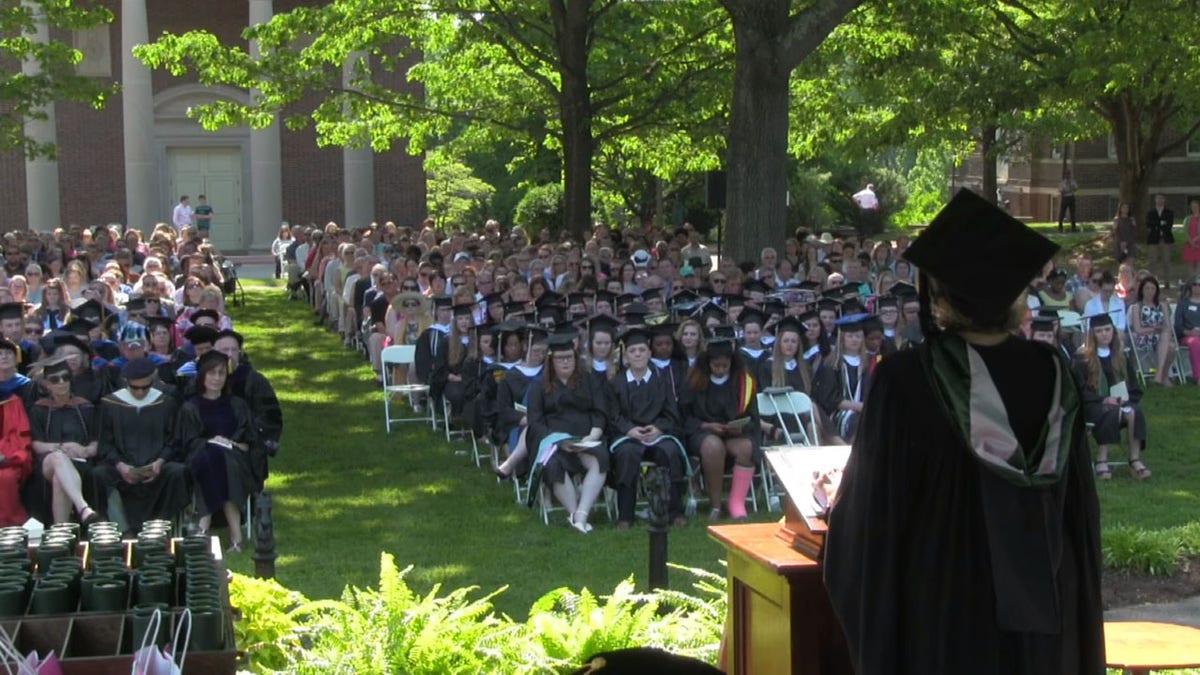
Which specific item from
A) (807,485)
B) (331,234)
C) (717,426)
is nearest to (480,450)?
(717,426)

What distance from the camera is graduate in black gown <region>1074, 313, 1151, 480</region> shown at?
533 inches

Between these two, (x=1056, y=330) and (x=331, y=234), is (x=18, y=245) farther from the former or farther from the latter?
(x=1056, y=330)

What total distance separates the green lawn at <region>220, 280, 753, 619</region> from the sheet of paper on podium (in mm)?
4847

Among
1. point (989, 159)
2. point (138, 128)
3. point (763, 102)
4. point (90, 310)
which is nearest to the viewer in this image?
point (90, 310)

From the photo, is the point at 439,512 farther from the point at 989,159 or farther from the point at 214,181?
the point at 214,181

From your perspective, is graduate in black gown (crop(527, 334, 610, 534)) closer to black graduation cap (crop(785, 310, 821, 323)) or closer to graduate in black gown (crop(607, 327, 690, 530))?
graduate in black gown (crop(607, 327, 690, 530))

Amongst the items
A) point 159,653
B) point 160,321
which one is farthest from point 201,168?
point 159,653

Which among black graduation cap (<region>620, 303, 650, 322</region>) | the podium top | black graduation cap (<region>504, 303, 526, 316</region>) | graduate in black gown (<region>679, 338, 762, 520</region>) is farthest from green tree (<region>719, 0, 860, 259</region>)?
the podium top

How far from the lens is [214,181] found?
133 ft

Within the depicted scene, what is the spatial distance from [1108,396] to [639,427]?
4.52 meters

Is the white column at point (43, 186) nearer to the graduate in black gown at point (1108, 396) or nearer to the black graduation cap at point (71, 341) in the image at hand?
the black graduation cap at point (71, 341)

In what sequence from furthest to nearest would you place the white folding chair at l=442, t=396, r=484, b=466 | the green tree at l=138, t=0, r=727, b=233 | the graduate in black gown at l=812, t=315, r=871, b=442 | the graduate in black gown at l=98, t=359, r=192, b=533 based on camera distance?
1. the green tree at l=138, t=0, r=727, b=233
2. the white folding chair at l=442, t=396, r=484, b=466
3. the graduate in black gown at l=812, t=315, r=871, b=442
4. the graduate in black gown at l=98, t=359, r=192, b=533

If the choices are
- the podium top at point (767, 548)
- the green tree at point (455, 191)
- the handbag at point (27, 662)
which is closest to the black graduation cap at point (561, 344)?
the podium top at point (767, 548)

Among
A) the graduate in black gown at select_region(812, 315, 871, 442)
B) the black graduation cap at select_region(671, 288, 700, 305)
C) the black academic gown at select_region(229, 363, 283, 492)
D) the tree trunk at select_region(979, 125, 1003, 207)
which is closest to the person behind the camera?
the black academic gown at select_region(229, 363, 283, 492)
